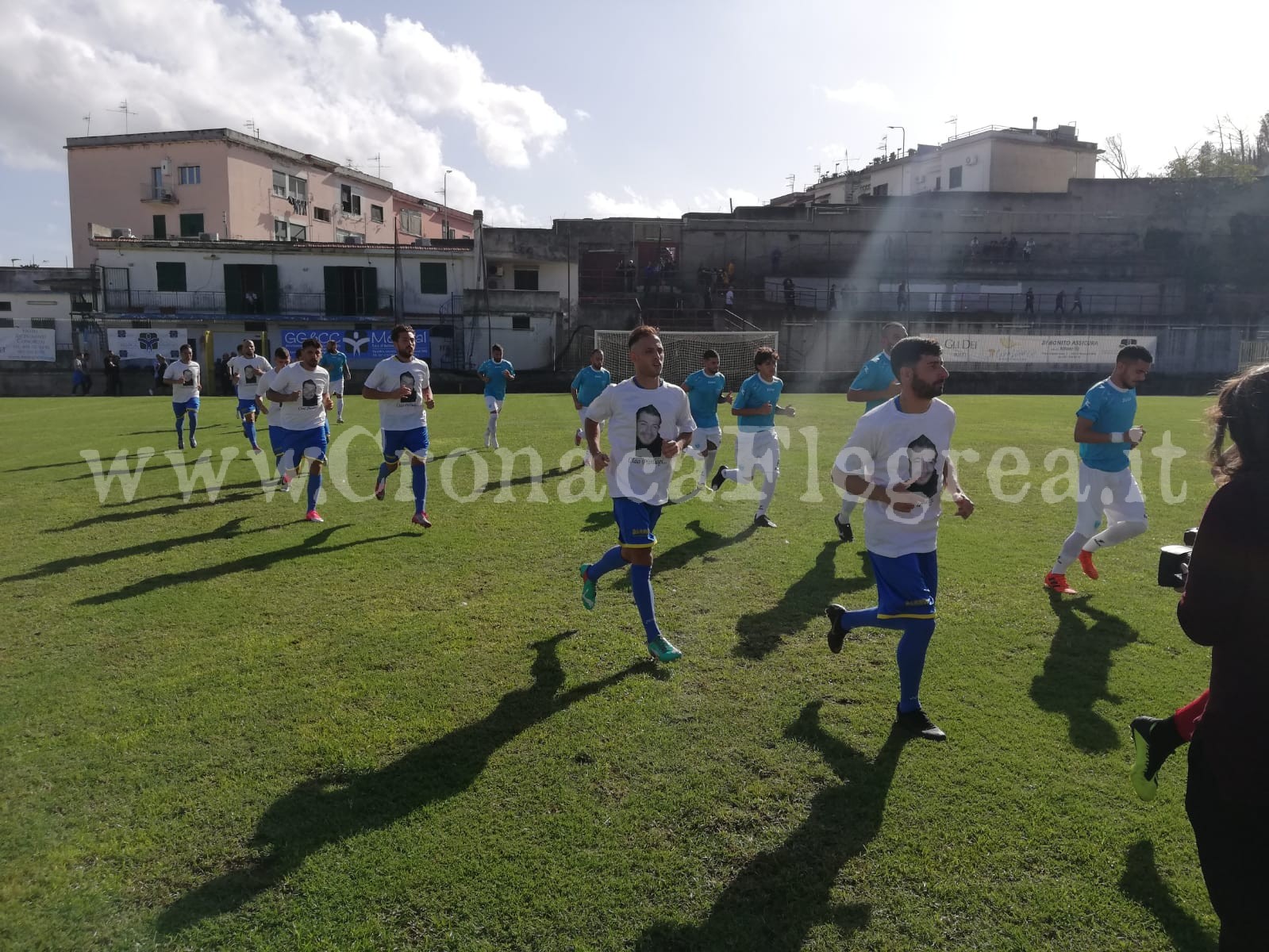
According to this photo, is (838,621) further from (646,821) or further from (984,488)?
(984,488)

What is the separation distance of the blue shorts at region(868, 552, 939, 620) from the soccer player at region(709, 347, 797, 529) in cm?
494

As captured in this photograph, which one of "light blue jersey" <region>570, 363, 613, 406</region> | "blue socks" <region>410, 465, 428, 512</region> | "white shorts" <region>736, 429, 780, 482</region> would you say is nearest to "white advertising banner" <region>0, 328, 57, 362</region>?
"light blue jersey" <region>570, 363, 613, 406</region>

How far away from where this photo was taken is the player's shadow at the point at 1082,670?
463cm

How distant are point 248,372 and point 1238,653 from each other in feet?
51.4

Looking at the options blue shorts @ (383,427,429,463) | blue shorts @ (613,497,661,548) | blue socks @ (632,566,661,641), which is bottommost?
blue socks @ (632,566,661,641)

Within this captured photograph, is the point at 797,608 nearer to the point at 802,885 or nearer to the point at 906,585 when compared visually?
the point at 906,585

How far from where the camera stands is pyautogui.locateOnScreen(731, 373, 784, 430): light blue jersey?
9.77 meters

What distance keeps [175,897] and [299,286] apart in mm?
42459

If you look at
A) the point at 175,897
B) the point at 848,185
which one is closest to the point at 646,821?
the point at 175,897

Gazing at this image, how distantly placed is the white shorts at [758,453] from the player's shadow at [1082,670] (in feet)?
11.7

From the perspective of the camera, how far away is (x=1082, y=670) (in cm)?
547

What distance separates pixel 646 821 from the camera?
3.80 m

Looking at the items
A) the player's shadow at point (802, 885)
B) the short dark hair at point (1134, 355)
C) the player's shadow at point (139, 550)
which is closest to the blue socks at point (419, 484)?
the player's shadow at point (139, 550)

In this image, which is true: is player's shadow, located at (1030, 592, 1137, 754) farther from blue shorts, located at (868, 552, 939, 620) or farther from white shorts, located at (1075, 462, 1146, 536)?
blue shorts, located at (868, 552, 939, 620)
